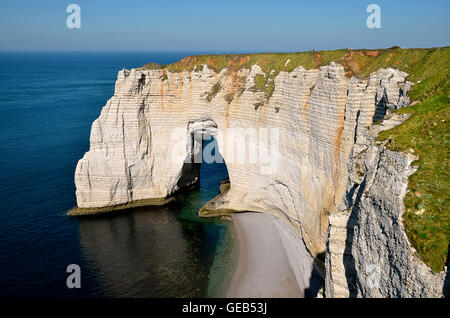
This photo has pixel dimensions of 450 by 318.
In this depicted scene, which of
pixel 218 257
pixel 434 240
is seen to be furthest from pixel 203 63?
pixel 434 240

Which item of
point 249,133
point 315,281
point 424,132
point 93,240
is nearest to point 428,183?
point 424,132

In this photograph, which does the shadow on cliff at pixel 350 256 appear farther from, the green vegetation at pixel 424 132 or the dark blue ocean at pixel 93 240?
the dark blue ocean at pixel 93 240

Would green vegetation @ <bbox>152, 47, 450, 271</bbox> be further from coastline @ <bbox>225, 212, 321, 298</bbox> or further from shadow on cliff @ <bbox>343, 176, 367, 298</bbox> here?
coastline @ <bbox>225, 212, 321, 298</bbox>

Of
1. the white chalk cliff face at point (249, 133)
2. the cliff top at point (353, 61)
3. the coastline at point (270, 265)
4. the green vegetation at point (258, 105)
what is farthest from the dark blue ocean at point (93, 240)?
the cliff top at point (353, 61)

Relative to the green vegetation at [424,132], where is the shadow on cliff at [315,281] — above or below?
below

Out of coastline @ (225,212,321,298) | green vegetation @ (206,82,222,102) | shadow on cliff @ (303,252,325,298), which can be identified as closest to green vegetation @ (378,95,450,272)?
shadow on cliff @ (303,252,325,298)

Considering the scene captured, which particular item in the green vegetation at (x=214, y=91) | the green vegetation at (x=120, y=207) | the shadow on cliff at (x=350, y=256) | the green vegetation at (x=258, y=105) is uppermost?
the green vegetation at (x=214, y=91)

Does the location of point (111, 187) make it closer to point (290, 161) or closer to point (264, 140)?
point (264, 140)

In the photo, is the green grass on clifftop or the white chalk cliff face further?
the white chalk cliff face
